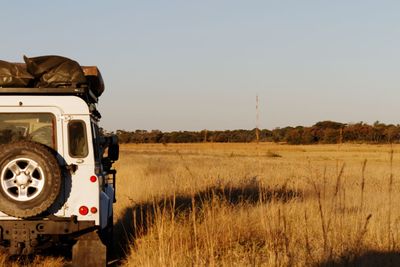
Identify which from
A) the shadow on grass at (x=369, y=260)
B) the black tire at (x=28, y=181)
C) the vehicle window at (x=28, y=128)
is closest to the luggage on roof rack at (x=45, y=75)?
the vehicle window at (x=28, y=128)

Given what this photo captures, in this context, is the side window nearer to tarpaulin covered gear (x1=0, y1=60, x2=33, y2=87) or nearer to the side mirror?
tarpaulin covered gear (x1=0, y1=60, x2=33, y2=87)

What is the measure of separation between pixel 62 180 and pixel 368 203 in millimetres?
7364

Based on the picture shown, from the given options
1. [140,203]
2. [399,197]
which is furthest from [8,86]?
[399,197]

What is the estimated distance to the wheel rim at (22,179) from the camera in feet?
26.5

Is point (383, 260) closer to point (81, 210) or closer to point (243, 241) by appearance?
point (243, 241)

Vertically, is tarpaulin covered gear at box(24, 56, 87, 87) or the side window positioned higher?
tarpaulin covered gear at box(24, 56, 87, 87)

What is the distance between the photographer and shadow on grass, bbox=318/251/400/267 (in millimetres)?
7027

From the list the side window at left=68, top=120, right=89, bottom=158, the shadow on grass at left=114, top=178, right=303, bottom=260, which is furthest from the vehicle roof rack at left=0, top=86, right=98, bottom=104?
the shadow on grass at left=114, top=178, right=303, bottom=260

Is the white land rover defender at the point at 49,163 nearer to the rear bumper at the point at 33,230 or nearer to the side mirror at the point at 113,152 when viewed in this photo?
the rear bumper at the point at 33,230

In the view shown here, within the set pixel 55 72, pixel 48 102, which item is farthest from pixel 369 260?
pixel 55 72

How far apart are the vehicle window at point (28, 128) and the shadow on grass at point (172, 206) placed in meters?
1.59

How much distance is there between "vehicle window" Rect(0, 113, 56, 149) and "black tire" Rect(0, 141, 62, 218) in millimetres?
562

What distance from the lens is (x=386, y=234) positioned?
8.95m

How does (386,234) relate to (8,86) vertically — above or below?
below
